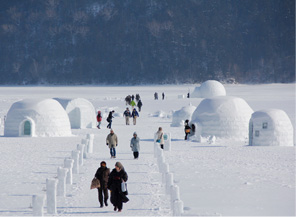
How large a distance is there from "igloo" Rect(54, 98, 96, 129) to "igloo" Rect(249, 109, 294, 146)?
12901mm

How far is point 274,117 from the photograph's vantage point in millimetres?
23953

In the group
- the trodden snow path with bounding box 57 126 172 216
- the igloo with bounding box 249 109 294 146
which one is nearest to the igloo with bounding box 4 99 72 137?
the trodden snow path with bounding box 57 126 172 216

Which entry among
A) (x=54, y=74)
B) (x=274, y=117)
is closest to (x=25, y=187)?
(x=274, y=117)

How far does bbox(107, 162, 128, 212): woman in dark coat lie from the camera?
34.9ft

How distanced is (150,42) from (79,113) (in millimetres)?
106190

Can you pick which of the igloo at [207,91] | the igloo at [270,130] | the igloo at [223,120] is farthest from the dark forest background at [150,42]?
the igloo at [270,130]

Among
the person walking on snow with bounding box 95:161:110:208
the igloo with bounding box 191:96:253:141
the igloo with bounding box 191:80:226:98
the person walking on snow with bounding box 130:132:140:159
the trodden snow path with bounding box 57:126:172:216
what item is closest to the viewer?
the trodden snow path with bounding box 57:126:172:216

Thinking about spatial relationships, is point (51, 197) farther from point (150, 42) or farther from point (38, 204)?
point (150, 42)

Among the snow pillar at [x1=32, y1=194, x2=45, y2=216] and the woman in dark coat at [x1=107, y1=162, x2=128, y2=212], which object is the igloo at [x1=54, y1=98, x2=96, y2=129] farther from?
the snow pillar at [x1=32, y1=194, x2=45, y2=216]

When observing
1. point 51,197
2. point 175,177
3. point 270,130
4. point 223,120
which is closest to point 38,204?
point 51,197

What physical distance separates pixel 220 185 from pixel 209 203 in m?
2.17

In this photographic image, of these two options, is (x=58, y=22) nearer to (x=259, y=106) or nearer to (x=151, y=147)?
(x=259, y=106)

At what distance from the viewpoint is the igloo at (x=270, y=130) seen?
Answer: 939 inches

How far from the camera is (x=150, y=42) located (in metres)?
139
